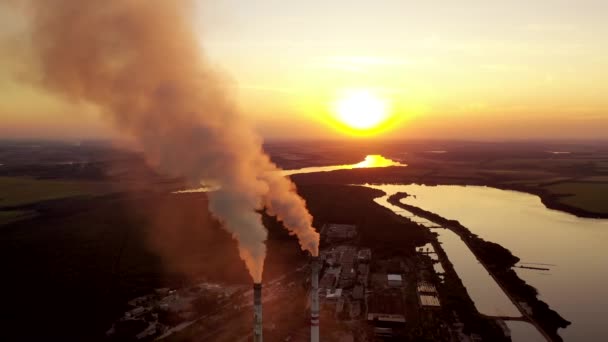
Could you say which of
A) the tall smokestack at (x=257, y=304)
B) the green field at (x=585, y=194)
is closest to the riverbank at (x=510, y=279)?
the tall smokestack at (x=257, y=304)

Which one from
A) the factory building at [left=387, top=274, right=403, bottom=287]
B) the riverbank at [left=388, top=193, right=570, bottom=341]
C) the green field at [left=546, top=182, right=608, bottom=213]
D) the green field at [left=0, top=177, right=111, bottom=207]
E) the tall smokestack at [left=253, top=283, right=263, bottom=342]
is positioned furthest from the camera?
the green field at [left=0, top=177, right=111, bottom=207]

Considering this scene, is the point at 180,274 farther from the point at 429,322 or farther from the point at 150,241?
the point at 429,322

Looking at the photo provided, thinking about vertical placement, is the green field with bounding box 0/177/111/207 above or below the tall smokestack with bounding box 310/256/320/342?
above

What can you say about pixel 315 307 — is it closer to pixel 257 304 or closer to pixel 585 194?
pixel 257 304

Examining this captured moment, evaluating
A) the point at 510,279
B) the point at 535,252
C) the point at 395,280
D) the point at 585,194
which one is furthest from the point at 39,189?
the point at 585,194

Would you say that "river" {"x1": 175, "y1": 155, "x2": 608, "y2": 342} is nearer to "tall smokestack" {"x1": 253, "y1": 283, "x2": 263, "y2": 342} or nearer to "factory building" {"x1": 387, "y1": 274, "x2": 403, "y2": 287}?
"factory building" {"x1": 387, "y1": 274, "x2": 403, "y2": 287}

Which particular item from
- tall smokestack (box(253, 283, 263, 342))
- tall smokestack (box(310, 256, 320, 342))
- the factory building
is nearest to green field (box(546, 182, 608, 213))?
the factory building

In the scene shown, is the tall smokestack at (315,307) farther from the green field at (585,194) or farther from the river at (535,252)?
the green field at (585,194)
